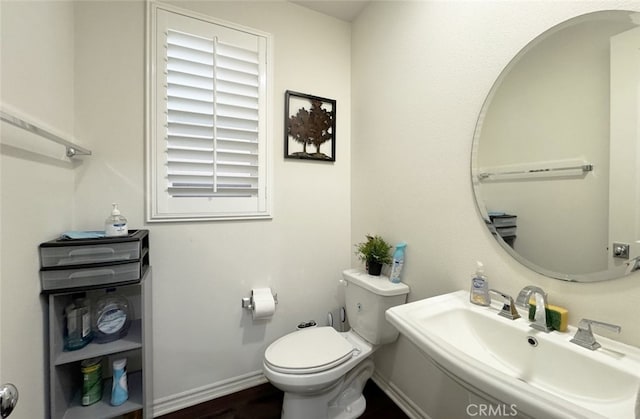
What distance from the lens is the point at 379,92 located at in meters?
1.65

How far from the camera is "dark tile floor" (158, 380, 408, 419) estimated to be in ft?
4.73

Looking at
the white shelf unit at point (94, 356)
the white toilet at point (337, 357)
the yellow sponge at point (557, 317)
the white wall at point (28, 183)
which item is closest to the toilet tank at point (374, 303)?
the white toilet at point (337, 357)

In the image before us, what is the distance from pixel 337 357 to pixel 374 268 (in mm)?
532

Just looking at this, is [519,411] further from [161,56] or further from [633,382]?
[161,56]

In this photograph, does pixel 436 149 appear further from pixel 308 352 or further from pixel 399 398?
pixel 399 398

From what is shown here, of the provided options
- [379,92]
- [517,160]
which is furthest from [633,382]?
[379,92]

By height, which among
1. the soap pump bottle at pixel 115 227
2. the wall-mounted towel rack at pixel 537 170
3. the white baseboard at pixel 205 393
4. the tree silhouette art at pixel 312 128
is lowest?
the white baseboard at pixel 205 393

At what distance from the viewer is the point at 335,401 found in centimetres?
140

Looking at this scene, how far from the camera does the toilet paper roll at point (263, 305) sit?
1539 mm

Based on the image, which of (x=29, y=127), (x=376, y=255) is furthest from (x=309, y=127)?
(x=29, y=127)

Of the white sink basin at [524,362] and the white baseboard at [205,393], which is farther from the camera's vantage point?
the white baseboard at [205,393]

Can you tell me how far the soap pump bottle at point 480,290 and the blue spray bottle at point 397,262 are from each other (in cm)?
43

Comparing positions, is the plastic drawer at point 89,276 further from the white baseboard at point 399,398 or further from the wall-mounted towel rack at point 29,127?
the white baseboard at point 399,398

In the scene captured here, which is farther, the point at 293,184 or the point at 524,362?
the point at 293,184
